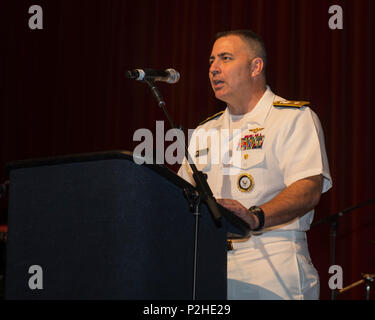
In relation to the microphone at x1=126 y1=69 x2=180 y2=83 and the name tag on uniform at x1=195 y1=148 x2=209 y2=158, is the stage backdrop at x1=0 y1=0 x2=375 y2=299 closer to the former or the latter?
the name tag on uniform at x1=195 y1=148 x2=209 y2=158

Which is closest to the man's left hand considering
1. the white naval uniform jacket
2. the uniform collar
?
the white naval uniform jacket

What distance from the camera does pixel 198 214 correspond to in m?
1.29

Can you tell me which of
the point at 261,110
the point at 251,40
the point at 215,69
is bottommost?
the point at 261,110

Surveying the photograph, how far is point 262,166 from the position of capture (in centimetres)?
207

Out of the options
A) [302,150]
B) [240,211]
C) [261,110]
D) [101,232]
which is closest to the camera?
[101,232]

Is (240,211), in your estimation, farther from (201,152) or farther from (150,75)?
(201,152)

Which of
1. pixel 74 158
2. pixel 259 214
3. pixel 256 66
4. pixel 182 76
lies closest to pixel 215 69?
pixel 256 66

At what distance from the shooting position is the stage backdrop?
335cm

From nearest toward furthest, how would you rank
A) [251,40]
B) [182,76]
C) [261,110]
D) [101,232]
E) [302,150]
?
[101,232] < [302,150] < [261,110] < [251,40] < [182,76]

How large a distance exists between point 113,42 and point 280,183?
9.80 feet

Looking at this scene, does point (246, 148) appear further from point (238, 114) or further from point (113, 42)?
point (113, 42)

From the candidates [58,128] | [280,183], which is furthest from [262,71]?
[58,128]

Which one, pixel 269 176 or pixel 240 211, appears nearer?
pixel 240 211

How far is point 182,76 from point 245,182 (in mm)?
2193
